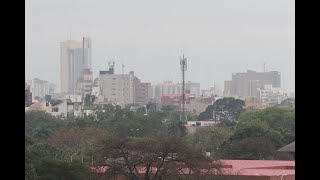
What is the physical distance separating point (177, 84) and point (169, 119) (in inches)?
520

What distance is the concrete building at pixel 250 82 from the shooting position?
30766mm

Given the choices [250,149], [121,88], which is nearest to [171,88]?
[121,88]

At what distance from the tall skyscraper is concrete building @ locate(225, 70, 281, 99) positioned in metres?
6.13

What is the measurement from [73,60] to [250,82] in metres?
7.40

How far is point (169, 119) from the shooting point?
1928 centimetres

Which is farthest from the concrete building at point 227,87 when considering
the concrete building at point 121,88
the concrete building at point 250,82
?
the concrete building at point 121,88

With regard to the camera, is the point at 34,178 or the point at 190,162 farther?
the point at 190,162

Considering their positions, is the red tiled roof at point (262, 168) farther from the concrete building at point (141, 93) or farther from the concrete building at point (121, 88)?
the concrete building at point (141, 93)

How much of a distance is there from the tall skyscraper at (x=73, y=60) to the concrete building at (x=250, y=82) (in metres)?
6.13
